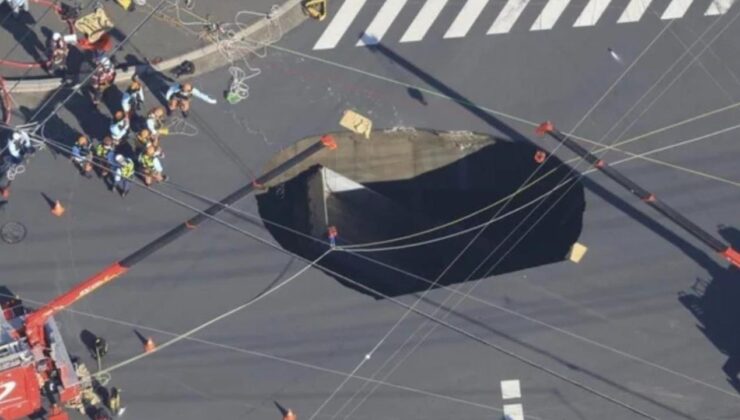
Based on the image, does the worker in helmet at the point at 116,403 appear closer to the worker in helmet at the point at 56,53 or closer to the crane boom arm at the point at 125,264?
the crane boom arm at the point at 125,264

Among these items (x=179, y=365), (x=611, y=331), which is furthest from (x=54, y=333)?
(x=611, y=331)

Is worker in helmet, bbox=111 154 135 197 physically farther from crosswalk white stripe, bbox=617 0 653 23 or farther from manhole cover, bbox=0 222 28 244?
crosswalk white stripe, bbox=617 0 653 23

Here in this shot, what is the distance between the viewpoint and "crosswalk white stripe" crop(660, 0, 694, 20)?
40.5m

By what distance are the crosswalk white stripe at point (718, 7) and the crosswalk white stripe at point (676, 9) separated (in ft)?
2.20

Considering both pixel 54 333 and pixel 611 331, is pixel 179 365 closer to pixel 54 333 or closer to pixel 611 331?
pixel 54 333

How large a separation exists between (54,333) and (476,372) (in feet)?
42.0

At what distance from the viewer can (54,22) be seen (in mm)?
41000

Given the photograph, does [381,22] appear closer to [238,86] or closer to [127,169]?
[238,86]

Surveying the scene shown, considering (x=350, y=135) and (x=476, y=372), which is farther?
(x=350, y=135)

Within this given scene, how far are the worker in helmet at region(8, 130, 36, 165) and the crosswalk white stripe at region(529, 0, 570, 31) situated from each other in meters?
16.6

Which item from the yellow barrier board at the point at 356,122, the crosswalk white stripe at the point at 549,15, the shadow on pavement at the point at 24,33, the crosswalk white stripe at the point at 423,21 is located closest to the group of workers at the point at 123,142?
the shadow on pavement at the point at 24,33

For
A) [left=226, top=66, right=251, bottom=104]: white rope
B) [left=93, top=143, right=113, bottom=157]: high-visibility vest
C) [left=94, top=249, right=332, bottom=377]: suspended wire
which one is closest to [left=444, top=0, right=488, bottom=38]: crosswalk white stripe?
[left=226, top=66, right=251, bottom=104]: white rope

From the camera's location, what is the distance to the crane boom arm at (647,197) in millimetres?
37219

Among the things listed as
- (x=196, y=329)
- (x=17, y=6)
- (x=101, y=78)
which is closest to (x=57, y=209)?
(x=101, y=78)
